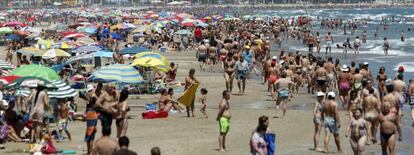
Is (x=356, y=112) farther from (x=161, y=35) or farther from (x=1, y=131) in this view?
(x=161, y=35)

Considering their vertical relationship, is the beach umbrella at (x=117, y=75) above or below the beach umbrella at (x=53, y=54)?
above

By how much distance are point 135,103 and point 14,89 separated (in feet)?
13.2

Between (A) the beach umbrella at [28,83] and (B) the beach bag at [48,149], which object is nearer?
(B) the beach bag at [48,149]

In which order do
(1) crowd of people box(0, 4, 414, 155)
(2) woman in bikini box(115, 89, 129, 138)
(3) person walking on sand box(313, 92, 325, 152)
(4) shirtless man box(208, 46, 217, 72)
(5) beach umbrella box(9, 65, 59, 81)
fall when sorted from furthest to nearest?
(4) shirtless man box(208, 46, 217, 72)
(5) beach umbrella box(9, 65, 59, 81)
(3) person walking on sand box(313, 92, 325, 152)
(2) woman in bikini box(115, 89, 129, 138)
(1) crowd of people box(0, 4, 414, 155)

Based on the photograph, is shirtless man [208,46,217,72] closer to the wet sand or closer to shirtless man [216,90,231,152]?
the wet sand

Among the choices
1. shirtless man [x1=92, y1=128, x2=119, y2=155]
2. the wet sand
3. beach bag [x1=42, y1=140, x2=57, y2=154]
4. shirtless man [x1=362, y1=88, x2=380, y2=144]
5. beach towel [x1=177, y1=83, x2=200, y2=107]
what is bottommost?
the wet sand

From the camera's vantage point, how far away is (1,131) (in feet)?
40.9

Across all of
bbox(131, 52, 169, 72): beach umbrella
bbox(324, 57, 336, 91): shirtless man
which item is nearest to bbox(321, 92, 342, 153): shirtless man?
Result: bbox(324, 57, 336, 91): shirtless man

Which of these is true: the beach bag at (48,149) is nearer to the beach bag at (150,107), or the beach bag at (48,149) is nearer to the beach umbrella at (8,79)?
the beach umbrella at (8,79)

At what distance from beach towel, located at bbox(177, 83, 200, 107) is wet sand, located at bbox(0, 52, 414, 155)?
371 mm

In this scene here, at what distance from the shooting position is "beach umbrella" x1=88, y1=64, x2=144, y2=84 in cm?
1508

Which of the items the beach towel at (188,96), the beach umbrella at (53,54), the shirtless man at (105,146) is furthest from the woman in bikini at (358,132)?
the beach umbrella at (53,54)

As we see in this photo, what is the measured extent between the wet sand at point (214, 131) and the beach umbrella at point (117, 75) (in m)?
0.95

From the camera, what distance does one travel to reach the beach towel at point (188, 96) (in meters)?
15.8
